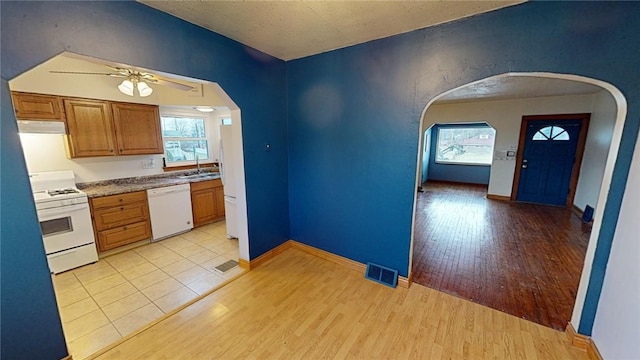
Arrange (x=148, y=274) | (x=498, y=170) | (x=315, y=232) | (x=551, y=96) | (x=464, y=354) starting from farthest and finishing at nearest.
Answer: (x=498, y=170) → (x=551, y=96) → (x=315, y=232) → (x=148, y=274) → (x=464, y=354)

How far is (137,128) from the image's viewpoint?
12.4ft

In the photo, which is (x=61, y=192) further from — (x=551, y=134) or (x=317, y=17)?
(x=551, y=134)

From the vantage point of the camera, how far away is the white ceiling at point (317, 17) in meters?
1.80

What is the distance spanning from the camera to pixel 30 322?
151cm

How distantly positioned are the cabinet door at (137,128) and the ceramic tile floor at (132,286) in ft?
5.10

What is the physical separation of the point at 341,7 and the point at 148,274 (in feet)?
11.5

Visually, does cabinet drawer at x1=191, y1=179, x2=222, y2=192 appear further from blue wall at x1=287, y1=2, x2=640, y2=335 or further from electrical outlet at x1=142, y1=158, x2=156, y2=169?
blue wall at x1=287, y1=2, x2=640, y2=335

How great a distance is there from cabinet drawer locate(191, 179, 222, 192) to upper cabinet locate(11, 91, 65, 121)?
1.80 m

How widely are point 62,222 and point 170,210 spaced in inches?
47.0

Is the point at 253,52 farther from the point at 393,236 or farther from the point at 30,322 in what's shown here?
the point at 30,322

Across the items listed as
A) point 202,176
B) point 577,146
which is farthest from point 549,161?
point 202,176

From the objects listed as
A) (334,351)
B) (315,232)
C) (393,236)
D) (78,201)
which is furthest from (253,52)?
(334,351)

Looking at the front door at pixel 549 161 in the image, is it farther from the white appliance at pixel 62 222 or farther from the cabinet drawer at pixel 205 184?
the white appliance at pixel 62 222

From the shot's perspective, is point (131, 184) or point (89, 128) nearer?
point (89, 128)
